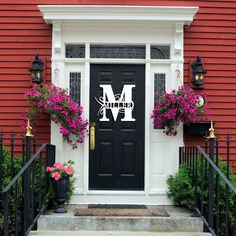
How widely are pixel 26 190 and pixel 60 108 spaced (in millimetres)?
1567

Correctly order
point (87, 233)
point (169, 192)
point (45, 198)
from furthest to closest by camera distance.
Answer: point (169, 192) → point (45, 198) → point (87, 233)

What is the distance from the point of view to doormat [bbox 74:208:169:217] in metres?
5.34

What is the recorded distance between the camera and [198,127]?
614cm

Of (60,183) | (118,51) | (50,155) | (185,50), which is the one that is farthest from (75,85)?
(185,50)

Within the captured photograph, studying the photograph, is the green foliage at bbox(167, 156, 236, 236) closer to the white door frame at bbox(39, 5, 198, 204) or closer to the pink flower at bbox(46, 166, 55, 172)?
the white door frame at bbox(39, 5, 198, 204)

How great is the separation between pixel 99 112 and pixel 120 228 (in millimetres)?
1923

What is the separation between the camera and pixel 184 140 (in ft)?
20.8

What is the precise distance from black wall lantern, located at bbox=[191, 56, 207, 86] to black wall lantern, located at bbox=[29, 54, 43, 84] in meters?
2.32

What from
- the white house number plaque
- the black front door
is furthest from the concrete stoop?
the white house number plaque

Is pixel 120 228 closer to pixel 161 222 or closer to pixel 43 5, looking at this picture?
pixel 161 222

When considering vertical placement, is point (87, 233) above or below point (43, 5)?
below

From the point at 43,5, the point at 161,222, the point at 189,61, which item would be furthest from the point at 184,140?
the point at 43,5

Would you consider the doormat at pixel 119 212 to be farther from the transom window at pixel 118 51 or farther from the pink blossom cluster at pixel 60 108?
the transom window at pixel 118 51

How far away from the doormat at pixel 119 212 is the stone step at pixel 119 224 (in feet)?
0.75
